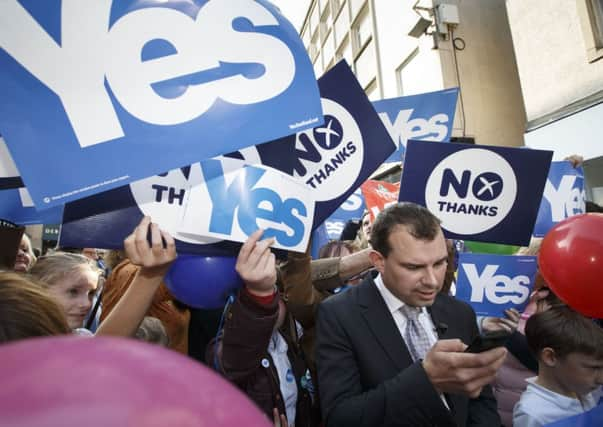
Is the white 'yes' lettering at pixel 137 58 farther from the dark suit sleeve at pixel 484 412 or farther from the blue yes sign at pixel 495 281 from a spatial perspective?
the blue yes sign at pixel 495 281

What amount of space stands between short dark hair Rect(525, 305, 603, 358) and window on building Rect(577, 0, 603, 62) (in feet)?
16.5

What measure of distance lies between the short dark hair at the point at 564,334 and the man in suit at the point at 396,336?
15.4 inches

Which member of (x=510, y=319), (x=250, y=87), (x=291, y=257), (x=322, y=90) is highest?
(x=322, y=90)

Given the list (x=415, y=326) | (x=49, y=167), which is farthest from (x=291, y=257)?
(x=49, y=167)

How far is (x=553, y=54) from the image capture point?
600 centimetres

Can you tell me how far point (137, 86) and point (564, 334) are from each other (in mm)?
2034

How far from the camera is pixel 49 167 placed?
1094 mm

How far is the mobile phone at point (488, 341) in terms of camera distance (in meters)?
1.05

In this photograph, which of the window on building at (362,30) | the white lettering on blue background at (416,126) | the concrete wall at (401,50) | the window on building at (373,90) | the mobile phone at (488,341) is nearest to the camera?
the mobile phone at (488,341)

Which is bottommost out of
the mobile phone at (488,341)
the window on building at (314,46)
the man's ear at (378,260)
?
the mobile phone at (488,341)

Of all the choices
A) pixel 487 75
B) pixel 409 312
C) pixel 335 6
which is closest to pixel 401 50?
pixel 487 75

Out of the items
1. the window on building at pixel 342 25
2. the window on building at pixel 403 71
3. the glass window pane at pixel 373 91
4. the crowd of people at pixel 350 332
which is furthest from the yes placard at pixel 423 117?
the window on building at pixel 342 25

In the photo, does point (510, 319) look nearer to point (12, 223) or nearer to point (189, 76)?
point (189, 76)

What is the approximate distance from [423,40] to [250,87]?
8770mm
